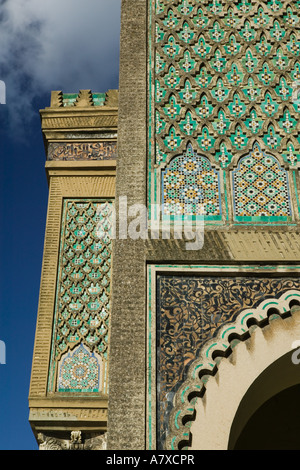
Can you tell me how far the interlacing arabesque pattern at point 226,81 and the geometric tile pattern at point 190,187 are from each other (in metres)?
0.02

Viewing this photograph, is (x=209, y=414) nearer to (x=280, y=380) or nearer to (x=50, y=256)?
(x=280, y=380)

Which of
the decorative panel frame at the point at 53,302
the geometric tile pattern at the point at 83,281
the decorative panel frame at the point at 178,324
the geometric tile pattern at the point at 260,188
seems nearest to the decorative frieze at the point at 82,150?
the decorative panel frame at the point at 53,302

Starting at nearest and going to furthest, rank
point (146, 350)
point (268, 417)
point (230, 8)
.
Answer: point (146, 350), point (230, 8), point (268, 417)

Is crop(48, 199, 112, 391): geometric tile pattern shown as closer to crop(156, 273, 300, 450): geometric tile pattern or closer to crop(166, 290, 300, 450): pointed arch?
crop(156, 273, 300, 450): geometric tile pattern

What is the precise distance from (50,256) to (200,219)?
59.6 inches

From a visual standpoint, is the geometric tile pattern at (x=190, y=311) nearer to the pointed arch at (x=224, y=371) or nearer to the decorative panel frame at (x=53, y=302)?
the pointed arch at (x=224, y=371)

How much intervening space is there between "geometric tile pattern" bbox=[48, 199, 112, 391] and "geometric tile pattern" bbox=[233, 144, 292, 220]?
54.4 inches

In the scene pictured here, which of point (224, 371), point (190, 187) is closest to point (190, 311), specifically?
point (224, 371)

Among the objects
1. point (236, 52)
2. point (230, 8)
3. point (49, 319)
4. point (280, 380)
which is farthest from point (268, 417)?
point (230, 8)

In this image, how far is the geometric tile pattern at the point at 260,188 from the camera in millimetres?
3908

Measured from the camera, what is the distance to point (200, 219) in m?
3.88

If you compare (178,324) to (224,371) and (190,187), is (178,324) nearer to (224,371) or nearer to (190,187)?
(224,371)

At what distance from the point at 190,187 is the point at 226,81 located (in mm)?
849

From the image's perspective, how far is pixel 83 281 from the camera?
4.88m
